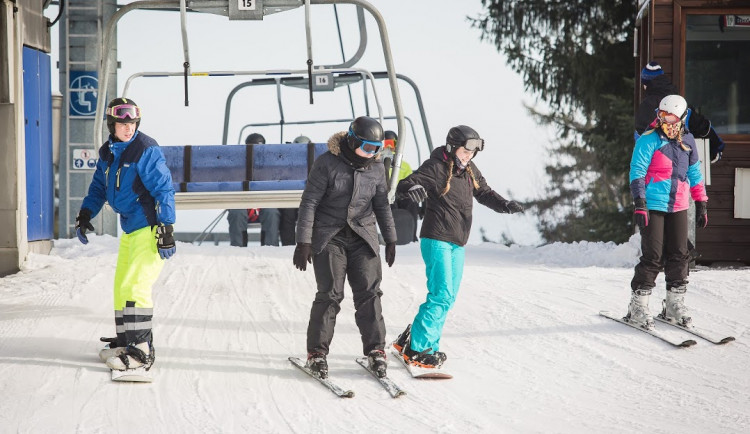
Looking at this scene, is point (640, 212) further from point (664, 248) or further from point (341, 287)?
point (341, 287)

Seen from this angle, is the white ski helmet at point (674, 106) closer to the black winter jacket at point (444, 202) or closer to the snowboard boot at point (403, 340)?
the black winter jacket at point (444, 202)

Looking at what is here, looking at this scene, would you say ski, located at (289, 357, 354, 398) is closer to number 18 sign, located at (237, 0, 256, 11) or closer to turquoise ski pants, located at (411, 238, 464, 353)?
turquoise ski pants, located at (411, 238, 464, 353)

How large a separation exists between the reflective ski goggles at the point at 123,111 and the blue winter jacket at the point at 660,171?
3799mm

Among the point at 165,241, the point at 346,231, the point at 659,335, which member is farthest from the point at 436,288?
the point at 659,335

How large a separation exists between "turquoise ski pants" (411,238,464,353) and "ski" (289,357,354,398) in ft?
2.37

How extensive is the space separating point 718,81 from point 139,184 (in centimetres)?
790

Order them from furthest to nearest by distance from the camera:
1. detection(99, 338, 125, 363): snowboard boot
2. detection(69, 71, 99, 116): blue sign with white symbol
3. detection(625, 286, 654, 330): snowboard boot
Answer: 1. detection(69, 71, 99, 116): blue sign with white symbol
2. detection(625, 286, 654, 330): snowboard boot
3. detection(99, 338, 125, 363): snowboard boot

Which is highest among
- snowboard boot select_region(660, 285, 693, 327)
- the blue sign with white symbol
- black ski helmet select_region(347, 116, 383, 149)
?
the blue sign with white symbol

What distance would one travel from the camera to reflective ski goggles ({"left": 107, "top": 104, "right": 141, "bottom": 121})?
19.6 ft

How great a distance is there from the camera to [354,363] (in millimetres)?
6469

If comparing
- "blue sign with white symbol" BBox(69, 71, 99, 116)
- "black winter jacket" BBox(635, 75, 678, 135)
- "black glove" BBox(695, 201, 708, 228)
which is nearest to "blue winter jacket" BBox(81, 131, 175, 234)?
"black winter jacket" BBox(635, 75, 678, 135)

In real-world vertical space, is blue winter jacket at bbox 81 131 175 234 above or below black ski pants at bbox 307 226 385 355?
above

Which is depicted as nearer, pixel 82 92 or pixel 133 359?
pixel 133 359

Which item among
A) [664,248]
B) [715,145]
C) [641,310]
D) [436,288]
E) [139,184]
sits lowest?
[641,310]
